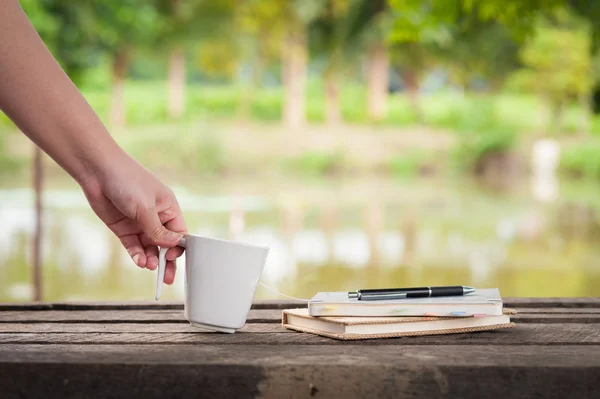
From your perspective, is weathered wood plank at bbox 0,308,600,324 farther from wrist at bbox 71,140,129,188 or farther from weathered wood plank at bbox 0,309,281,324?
wrist at bbox 71,140,129,188

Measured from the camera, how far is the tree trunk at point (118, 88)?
18.3m

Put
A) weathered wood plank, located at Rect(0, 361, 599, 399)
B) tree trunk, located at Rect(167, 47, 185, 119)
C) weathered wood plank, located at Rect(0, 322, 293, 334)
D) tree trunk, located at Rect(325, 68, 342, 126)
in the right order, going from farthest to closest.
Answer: tree trunk, located at Rect(167, 47, 185, 119)
tree trunk, located at Rect(325, 68, 342, 126)
weathered wood plank, located at Rect(0, 322, 293, 334)
weathered wood plank, located at Rect(0, 361, 599, 399)

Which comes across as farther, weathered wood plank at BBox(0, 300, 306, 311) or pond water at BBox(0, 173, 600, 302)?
pond water at BBox(0, 173, 600, 302)

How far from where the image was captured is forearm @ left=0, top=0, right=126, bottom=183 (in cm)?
91

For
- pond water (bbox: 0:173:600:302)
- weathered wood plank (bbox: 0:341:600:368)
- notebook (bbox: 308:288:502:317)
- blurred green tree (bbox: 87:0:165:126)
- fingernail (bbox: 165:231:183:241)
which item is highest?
blurred green tree (bbox: 87:0:165:126)

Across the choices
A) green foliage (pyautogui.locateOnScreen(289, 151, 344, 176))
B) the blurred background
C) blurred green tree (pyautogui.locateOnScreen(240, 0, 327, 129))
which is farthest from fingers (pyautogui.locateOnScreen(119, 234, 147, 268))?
blurred green tree (pyautogui.locateOnScreen(240, 0, 327, 129))

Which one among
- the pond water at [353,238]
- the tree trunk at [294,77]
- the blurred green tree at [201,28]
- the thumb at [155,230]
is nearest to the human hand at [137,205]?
the thumb at [155,230]

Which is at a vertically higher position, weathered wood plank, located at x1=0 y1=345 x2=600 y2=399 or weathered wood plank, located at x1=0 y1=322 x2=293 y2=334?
weathered wood plank, located at x1=0 y1=322 x2=293 y2=334

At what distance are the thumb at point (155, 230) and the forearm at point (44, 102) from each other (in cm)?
7

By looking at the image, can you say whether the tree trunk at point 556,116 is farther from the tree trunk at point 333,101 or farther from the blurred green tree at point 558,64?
the tree trunk at point 333,101

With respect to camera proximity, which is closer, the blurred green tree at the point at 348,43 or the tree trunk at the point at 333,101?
the blurred green tree at the point at 348,43

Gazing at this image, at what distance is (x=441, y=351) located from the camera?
0.88m

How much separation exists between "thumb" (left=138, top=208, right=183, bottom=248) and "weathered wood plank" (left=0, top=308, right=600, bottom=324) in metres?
0.14

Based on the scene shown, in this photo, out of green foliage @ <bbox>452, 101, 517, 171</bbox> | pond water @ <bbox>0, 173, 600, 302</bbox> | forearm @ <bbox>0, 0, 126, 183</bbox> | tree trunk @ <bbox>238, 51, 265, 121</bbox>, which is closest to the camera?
forearm @ <bbox>0, 0, 126, 183</bbox>
